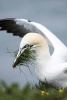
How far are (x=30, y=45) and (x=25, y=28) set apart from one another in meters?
4.60

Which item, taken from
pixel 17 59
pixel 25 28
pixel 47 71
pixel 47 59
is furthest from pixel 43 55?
pixel 25 28

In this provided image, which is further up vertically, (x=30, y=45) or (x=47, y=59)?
(x=30, y=45)

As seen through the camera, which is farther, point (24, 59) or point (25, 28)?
point (25, 28)

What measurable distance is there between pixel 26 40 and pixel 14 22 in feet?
17.3

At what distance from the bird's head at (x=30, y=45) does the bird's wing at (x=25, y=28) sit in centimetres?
112

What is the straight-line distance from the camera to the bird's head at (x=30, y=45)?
8.46 metres

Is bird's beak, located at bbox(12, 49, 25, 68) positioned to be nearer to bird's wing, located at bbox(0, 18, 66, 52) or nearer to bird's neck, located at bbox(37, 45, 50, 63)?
bird's neck, located at bbox(37, 45, 50, 63)

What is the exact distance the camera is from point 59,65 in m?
9.41

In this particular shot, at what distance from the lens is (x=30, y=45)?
30.4ft

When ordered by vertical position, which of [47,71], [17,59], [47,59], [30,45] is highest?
[30,45]

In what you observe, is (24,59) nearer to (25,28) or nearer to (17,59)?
(17,59)

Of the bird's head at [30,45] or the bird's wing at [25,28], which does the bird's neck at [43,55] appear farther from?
the bird's wing at [25,28]

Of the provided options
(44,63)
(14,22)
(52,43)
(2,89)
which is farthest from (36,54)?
(2,89)

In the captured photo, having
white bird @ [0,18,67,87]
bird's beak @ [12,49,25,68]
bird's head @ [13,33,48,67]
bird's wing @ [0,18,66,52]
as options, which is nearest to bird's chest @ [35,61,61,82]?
white bird @ [0,18,67,87]
